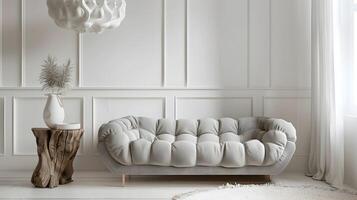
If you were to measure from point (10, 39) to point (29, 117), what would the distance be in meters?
0.88

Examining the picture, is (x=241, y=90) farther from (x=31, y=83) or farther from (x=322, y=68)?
(x=31, y=83)

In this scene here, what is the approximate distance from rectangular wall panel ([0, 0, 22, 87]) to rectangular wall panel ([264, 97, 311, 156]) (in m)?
2.80

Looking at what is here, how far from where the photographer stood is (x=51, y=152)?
174 inches

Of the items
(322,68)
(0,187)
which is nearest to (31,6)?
(0,187)

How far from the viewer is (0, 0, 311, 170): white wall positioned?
5273mm

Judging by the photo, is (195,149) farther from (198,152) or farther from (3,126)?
(3,126)

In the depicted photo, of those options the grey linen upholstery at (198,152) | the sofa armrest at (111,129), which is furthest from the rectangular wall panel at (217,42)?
the sofa armrest at (111,129)

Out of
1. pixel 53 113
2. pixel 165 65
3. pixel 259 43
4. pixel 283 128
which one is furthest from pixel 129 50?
pixel 283 128

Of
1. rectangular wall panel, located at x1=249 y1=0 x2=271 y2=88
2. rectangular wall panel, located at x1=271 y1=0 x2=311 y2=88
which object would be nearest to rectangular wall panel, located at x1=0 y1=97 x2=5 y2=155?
rectangular wall panel, located at x1=249 y1=0 x2=271 y2=88

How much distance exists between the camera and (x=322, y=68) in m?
4.74

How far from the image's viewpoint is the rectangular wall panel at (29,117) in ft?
17.3

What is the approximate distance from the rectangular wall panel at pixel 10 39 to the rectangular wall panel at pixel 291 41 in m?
2.82

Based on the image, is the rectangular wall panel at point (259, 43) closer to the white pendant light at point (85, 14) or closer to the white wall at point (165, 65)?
the white wall at point (165, 65)

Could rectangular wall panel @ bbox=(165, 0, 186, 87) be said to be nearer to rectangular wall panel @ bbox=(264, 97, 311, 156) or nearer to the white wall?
the white wall
